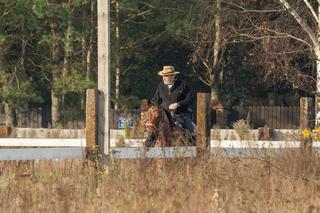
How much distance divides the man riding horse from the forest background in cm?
522

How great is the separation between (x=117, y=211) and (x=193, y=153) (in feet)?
10.5

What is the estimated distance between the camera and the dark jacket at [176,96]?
14.6 m

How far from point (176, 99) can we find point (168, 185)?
5.35 m

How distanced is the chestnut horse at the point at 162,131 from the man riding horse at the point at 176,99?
1.19 ft

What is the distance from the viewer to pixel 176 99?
48.4 ft

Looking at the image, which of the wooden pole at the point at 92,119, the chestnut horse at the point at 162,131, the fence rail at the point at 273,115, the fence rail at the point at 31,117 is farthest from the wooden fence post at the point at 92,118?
the fence rail at the point at 273,115

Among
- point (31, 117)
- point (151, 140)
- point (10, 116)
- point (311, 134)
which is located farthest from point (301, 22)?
point (31, 117)

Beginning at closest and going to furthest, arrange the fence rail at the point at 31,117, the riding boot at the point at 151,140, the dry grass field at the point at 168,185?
the dry grass field at the point at 168,185 → the riding boot at the point at 151,140 → the fence rail at the point at 31,117

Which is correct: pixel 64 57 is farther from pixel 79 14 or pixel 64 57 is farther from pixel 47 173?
pixel 47 173

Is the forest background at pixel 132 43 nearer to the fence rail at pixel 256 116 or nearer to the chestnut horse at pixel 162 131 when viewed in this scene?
the fence rail at pixel 256 116

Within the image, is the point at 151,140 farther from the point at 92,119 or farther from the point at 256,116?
the point at 256,116

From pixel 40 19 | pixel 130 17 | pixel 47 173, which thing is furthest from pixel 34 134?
pixel 47 173

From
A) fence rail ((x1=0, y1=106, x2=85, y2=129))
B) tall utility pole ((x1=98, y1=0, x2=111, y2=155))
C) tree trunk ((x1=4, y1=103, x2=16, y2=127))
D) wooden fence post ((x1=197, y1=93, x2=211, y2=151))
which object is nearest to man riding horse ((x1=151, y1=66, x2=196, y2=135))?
wooden fence post ((x1=197, y1=93, x2=211, y2=151))

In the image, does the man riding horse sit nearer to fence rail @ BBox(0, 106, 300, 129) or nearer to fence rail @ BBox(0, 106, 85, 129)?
fence rail @ BBox(0, 106, 85, 129)
